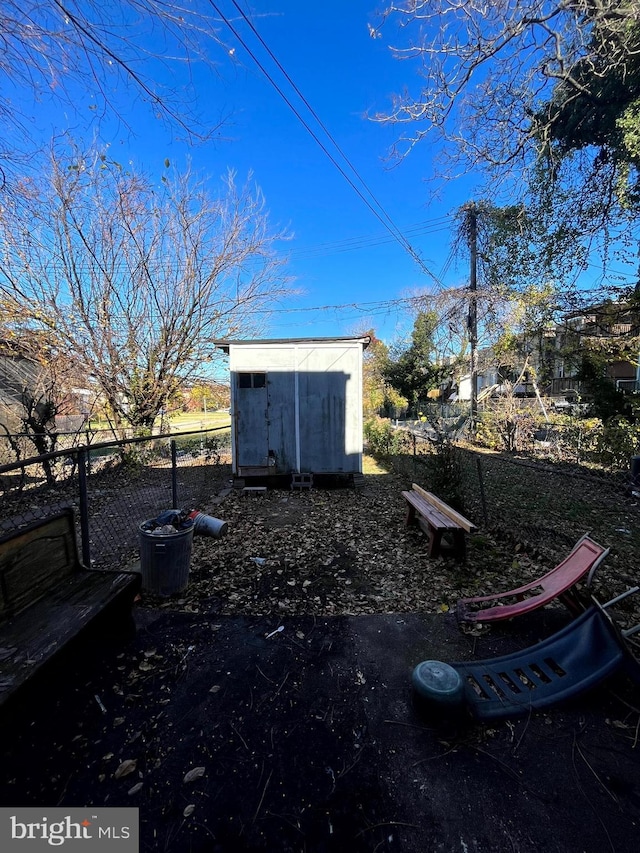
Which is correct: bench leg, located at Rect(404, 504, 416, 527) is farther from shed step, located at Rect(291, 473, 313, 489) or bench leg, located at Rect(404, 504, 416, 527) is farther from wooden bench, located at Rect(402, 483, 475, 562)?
shed step, located at Rect(291, 473, 313, 489)

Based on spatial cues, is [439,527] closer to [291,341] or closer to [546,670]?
[546,670]

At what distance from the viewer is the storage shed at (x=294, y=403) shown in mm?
6902

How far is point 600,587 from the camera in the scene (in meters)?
3.11

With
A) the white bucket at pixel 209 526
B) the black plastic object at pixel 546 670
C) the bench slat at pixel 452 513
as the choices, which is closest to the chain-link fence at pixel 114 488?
the white bucket at pixel 209 526

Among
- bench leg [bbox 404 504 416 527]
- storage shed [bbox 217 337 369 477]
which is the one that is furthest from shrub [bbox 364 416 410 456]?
bench leg [bbox 404 504 416 527]

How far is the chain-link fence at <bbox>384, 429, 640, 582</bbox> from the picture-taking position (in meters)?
4.09

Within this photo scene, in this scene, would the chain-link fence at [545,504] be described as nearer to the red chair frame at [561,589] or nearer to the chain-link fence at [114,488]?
the red chair frame at [561,589]

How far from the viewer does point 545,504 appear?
5840 millimetres

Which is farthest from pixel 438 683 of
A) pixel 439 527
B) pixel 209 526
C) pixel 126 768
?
pixel 209 526

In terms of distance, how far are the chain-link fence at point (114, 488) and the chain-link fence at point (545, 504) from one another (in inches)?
144

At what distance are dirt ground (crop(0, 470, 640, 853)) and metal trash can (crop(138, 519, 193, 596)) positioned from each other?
0.19 m

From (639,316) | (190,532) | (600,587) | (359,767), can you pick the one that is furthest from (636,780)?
(639,316)

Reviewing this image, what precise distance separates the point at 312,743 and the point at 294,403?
556 centimetres

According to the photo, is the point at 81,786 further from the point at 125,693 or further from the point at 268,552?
the point at 268,552
